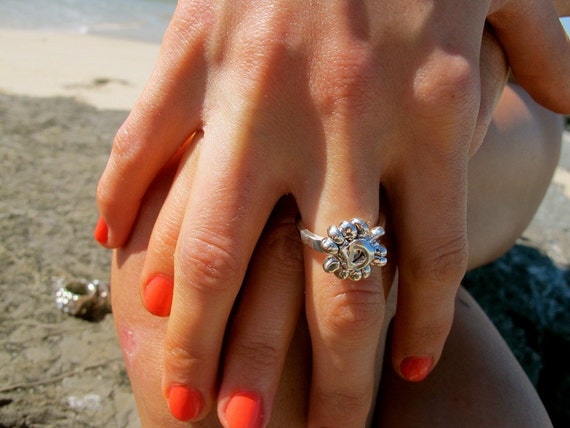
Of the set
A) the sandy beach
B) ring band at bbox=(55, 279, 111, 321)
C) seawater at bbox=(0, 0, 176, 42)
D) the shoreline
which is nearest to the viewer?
the sandy beach

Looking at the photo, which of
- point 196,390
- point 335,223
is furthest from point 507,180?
point 196,390

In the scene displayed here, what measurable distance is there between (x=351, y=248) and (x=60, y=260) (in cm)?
83

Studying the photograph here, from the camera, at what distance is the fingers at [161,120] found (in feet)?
2.44

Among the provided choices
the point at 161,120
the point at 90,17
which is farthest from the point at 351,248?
the point at 90,17

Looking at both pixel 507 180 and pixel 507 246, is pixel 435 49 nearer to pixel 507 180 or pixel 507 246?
pixel 507 180

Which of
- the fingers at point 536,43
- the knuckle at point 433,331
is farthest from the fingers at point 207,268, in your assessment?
the fingers at point 536,43

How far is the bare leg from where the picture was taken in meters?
0.77

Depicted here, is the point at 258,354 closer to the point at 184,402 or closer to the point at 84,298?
the point at 184,402

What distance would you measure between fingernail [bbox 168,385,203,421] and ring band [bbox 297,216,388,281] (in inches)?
8.6

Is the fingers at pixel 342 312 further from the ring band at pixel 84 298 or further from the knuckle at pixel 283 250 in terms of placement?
the ring band at pixel 84 298

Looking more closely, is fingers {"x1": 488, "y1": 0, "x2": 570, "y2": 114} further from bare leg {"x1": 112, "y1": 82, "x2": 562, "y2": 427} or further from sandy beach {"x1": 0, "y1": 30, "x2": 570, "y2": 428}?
sandy beach {"x1": 0, "y1": 30, "x2": 570, "y2": 428}

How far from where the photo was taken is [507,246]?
141 cm

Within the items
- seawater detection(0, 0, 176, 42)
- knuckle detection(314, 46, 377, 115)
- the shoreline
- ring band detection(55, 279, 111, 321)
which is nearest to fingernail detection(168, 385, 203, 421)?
knuckle detection(314, 46, 377, 115)

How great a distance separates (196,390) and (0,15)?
7464 mm
